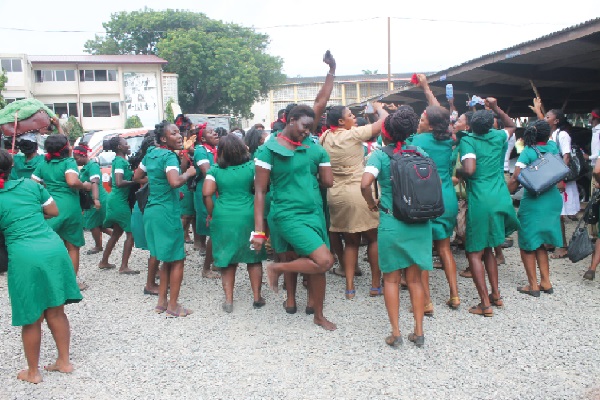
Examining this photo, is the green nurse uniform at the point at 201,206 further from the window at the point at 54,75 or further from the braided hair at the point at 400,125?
the window at the point at 54,75

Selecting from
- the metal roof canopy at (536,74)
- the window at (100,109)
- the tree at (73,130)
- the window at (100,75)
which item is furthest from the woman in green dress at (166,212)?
the window at (100,75)

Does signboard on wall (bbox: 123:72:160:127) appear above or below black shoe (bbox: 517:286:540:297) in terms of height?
above

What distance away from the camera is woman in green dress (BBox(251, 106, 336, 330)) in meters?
4.29

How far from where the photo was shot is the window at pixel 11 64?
3347 cm

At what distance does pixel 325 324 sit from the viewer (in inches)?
182

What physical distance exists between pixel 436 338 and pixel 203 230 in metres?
3.62

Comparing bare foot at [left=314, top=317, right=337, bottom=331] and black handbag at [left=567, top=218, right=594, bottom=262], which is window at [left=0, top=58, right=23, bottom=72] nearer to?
bare foot at [left=314, top=317, right=337, bottom=331]

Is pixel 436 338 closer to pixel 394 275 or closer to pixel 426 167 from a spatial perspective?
pixel 394 275

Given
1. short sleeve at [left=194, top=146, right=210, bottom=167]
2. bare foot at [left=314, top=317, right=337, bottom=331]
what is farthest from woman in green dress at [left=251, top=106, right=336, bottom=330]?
short sleeve at [left=194, top=146, right=210, bottom=167]

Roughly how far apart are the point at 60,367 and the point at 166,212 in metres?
1.67

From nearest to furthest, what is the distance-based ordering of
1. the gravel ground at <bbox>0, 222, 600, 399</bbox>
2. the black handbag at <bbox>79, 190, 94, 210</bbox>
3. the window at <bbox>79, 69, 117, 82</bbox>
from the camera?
the gravel ground at <bbox>0, 222, 600, 399</bbox> < the black handbag at <bbox>79, 190, 94, 210</bbox> < the window at <bbox>79, 69, 117, 82</bbox>

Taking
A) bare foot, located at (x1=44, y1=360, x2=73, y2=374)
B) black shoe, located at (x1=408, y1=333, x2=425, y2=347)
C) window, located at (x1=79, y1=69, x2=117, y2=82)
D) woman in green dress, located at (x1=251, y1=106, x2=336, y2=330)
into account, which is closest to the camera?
bare foot, located at (x1=44, y1=360, x2=73, y2=374)

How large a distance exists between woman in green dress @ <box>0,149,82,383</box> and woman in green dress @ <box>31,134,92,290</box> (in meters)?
1.73

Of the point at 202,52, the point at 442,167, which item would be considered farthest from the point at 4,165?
the point at 202,52
